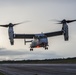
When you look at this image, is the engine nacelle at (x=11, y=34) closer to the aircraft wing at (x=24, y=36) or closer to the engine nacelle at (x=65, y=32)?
the aircraft wing at (x=24, y=36)

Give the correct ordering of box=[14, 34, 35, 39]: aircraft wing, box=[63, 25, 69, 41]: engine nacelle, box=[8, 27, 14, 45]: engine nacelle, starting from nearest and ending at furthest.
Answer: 1. box=[63, 25, 69, 41]: engine nacelle
2. box=[8, 27, 14, 45]: engine nacelle
3. box=[14, 34, 35, 39]: aircraft wing

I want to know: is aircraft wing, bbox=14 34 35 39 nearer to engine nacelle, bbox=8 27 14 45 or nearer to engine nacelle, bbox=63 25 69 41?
engine nacelle, bbox=8 27 14 45

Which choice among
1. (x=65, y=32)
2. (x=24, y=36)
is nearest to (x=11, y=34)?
(x=24, y=36)

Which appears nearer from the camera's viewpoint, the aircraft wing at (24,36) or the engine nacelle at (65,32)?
the engine nacelle at (65,32)

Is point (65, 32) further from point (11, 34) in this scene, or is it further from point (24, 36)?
point (24, 36)

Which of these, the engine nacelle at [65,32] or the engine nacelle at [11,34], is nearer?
the engine nacelle at [65,32]

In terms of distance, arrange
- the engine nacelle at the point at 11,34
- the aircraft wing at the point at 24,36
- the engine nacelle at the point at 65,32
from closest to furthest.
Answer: the engine nacelle at the point at 65,32 < the engine nacelle at the point at 11,34 < the aircraft wing at the point at 24,36

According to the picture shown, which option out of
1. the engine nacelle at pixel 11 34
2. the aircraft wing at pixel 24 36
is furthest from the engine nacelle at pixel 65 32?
the aircraft wing at pixel 24 36

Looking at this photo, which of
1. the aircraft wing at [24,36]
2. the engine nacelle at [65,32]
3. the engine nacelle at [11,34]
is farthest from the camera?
the aircraft wing at [24,36]

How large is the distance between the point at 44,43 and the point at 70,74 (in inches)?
1020

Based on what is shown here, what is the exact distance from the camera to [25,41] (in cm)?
7519

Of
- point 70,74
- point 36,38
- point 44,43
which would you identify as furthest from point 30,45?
point 70,74

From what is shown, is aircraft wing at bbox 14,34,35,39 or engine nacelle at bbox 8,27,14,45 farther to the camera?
aircraft wing at bbox 14,34,35,39

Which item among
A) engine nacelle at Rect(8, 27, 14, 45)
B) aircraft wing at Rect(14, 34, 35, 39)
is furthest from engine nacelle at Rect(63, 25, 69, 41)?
aircraft wing at Rect(14, 34, 35, 39)
